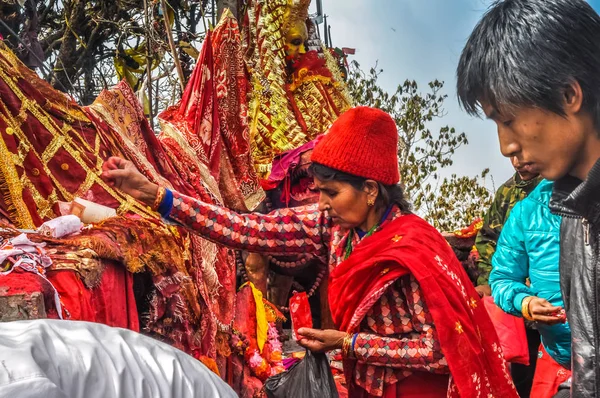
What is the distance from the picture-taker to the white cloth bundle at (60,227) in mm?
3124

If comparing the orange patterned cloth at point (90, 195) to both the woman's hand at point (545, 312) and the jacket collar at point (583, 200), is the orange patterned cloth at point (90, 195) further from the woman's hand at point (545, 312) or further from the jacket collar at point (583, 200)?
the jacket collar at point (583, 200)

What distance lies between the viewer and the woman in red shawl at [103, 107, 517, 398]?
266 cm

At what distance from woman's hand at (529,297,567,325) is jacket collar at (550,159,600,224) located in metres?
1.54

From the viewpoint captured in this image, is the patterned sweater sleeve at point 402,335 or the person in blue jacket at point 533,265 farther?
the person in blue jacket at point 533,265

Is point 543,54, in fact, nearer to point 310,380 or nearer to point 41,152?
point 310,380

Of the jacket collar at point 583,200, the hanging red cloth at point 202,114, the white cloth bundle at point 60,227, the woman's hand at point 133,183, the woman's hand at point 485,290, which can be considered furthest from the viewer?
the hanging red cloth at point 202,114

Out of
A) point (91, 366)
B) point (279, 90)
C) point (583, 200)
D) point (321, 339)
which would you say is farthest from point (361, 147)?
point (279, 90)

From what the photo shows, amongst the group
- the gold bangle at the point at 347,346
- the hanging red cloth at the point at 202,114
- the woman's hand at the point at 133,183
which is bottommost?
the gold bangle at the point at 347,346

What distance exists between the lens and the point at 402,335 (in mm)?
2762

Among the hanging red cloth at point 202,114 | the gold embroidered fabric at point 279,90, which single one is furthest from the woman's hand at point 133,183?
the gold embroidered fabric at point 279,90

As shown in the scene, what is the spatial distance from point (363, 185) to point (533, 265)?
3.54 ft

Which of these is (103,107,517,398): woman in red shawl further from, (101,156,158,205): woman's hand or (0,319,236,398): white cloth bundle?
(0,319,236,398): white cloth bundle

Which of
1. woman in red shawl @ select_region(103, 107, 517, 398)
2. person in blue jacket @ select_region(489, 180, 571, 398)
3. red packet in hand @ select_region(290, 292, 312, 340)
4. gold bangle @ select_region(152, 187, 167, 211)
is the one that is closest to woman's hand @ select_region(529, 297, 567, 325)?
person in blue jacket @ select_region(489, 180, 571, 398)

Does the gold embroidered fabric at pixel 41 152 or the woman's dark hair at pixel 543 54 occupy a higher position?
the gold embroidered fabric at pixel 41 152
